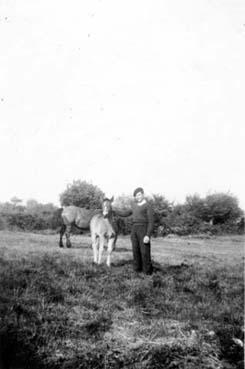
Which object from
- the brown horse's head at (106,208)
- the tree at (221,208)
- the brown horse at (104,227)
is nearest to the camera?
the brown horse at (104,227)

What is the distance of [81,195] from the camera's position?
79.8ft

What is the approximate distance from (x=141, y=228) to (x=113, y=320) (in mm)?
4096

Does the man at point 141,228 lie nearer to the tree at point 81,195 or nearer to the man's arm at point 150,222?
the man's arm at point 150,222

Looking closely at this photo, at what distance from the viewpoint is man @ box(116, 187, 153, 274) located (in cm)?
879

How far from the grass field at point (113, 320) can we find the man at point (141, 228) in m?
0.89

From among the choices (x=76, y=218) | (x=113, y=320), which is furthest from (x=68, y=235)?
(x=113, y=320)

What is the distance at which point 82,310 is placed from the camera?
17.5ft

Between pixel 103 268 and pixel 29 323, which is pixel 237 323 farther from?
pixel 103 268

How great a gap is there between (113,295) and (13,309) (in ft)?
6.18

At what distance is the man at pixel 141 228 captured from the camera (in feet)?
28.8

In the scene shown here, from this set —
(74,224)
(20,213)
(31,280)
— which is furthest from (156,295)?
(20,213)

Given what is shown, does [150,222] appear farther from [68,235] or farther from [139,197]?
[68,235]

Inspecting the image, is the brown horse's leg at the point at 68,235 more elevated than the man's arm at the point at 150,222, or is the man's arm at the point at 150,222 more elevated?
the man's arm at the point at 150,222

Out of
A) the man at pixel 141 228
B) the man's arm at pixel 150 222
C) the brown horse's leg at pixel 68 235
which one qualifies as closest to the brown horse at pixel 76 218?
the brown horse's leg at pixel 68 235
